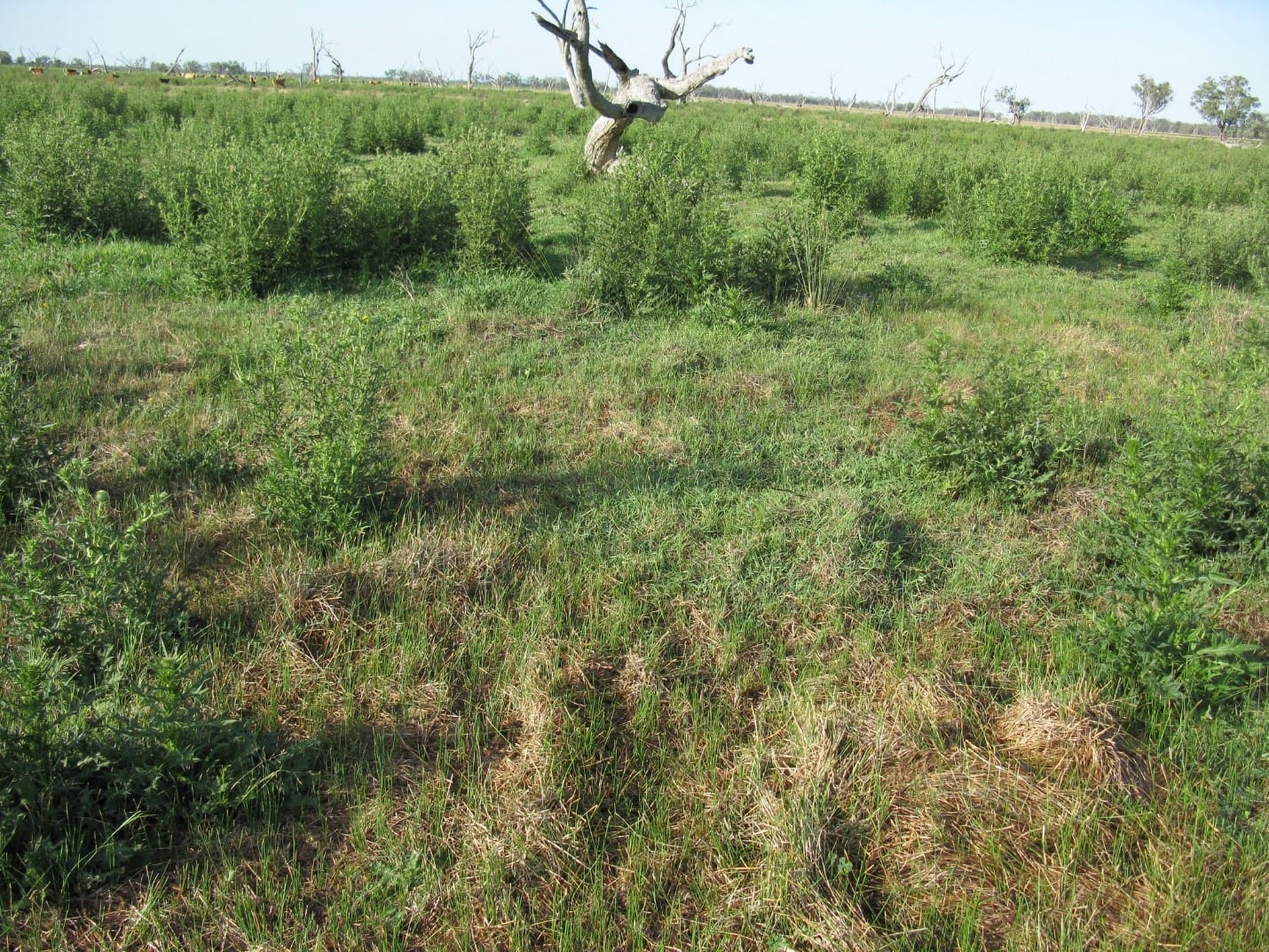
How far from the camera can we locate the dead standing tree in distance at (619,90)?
11.7m

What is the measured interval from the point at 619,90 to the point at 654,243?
730 centimetres

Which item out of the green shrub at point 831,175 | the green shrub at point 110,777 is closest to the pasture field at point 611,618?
the green shrub at point 110,777

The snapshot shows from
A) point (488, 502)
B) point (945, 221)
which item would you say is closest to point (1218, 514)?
point (488, 502)

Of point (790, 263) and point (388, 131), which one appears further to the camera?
point (388, 131)

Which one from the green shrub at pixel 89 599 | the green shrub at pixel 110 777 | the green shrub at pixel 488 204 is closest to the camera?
the green shrub at pixel 110 777

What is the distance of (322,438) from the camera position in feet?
12.3

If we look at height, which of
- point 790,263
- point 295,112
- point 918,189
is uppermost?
point 295,112

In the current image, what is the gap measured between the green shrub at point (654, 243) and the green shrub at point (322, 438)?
11.6ft

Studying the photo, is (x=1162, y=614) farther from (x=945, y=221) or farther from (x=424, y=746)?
(x=945, y=221)

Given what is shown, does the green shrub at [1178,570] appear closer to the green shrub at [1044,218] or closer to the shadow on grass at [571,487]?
the shadow on grass at [571,487]

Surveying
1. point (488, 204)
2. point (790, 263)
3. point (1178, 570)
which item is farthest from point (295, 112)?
point (1178, 570)

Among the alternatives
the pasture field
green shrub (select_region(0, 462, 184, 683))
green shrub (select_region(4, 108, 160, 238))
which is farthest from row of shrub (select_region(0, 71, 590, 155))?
green shrub (select_region(0, 462, 184, 683))

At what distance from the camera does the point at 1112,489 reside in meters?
4.44

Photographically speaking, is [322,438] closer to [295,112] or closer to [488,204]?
[488,204]
